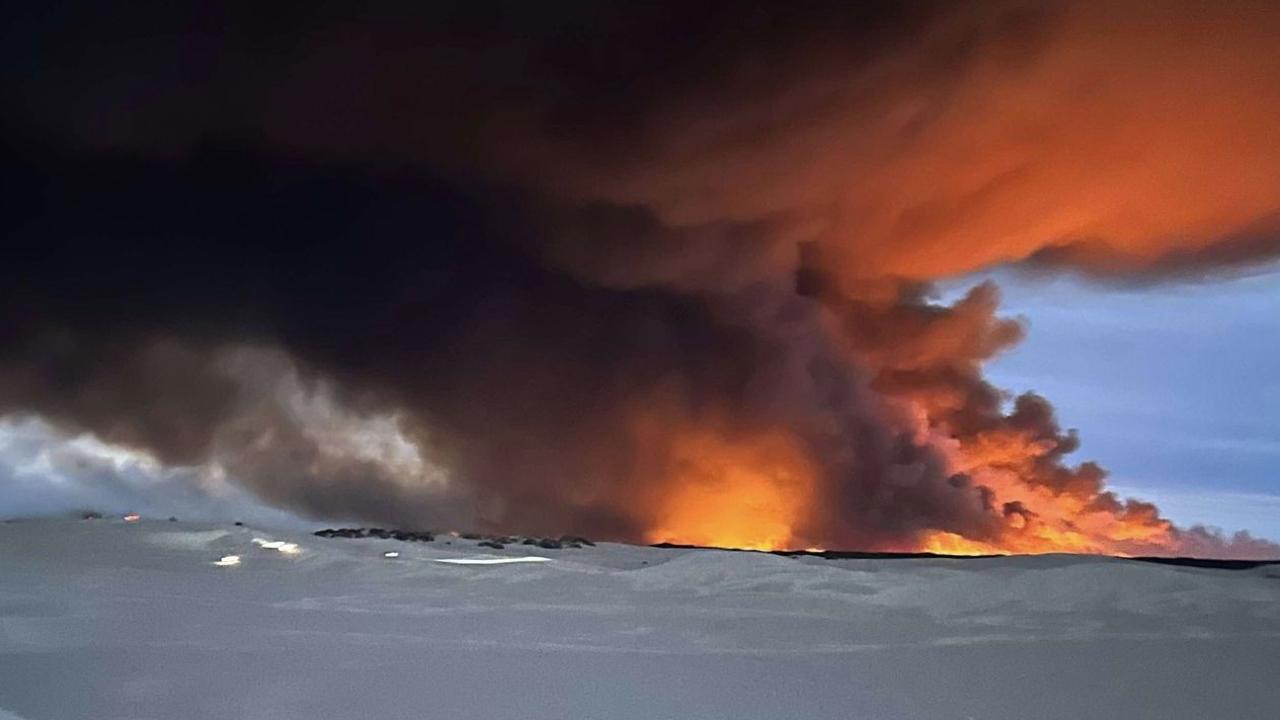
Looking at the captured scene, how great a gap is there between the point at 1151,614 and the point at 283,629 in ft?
18.0

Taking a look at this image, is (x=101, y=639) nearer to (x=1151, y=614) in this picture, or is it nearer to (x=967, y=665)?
(x=967, y=665)

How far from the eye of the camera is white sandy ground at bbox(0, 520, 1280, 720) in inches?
175

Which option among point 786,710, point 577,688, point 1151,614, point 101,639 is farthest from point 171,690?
point 1151,614

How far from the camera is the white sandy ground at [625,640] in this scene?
175 inches

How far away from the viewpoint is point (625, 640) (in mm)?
5496

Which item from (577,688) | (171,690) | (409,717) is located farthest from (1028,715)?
(171,690)

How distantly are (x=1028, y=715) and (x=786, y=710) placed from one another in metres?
1.09

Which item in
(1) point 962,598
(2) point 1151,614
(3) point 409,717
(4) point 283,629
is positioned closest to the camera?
(3) point 409,717

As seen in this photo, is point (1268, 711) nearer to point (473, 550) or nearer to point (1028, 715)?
point (1028, 715)

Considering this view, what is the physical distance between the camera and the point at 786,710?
4.38 meters

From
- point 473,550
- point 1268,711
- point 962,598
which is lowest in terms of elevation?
point 1268,711

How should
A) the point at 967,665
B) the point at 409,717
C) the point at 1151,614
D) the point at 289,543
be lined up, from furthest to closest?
the point at 289,543 < the point at 1151,614 < the point at 967,665 < the point at 409,717

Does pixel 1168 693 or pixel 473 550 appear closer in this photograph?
pixel 1168 693

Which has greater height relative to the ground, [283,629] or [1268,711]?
[283,629]
